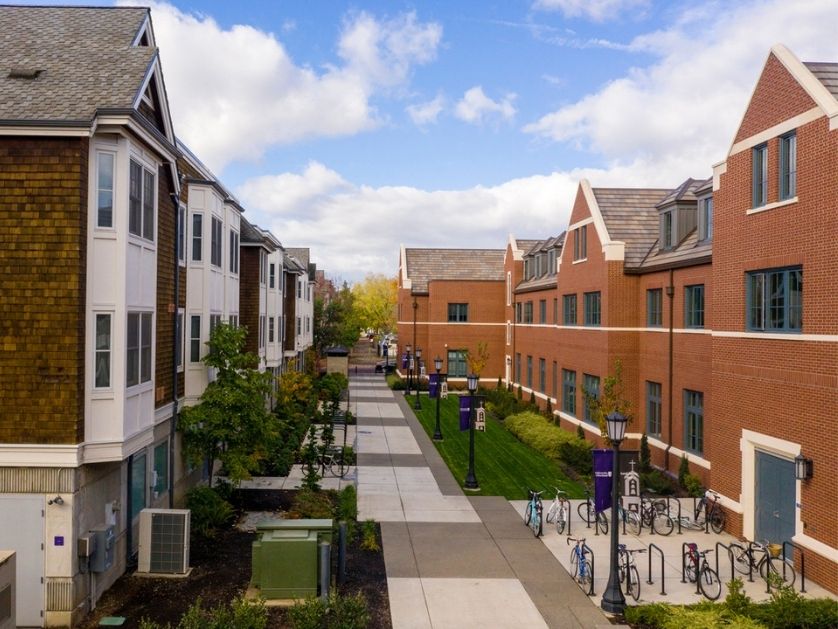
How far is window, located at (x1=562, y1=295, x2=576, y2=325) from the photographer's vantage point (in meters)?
32.3

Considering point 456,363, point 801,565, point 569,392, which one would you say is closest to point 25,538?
point 801,565

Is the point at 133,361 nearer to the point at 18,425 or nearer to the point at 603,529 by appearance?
the point at 18,425

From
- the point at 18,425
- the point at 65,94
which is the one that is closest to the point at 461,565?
the point at 18,425

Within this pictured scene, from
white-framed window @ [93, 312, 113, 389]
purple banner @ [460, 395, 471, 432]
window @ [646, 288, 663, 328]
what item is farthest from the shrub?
→ window @ [646, 288, 663, 328]

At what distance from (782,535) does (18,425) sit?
15.3 m

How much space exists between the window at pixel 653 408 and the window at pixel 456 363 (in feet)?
96.4

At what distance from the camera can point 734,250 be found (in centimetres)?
1747

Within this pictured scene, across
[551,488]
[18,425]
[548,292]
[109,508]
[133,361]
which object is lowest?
[551,488]

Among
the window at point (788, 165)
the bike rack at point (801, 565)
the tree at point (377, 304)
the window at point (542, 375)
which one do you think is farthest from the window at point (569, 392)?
the tree at point (377, 304)

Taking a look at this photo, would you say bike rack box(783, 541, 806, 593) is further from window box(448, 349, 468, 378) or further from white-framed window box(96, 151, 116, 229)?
window box(448, 349, 468, 378)

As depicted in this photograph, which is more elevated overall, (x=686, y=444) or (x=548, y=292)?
(x=548, y=292)

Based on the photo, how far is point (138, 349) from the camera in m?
13.8

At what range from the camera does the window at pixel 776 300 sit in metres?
15.0

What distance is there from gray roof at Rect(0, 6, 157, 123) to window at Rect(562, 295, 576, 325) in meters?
22.0
